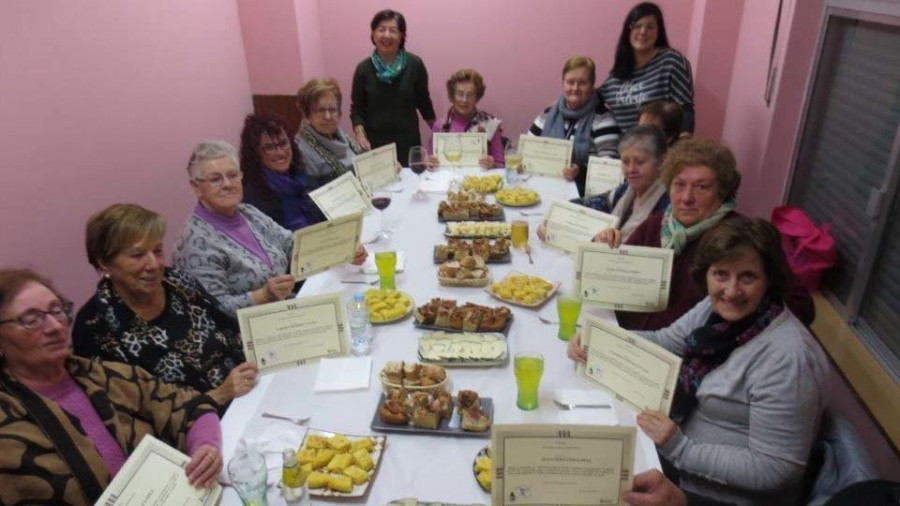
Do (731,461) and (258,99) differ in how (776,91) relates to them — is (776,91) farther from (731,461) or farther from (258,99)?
(258,99)

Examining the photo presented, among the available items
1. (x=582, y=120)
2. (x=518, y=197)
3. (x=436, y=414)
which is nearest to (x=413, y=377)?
(x=436, y=414)

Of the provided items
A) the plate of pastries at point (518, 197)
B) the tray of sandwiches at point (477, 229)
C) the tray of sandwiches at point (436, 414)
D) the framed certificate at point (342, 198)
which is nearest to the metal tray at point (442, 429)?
the tray of sandwiches at point (436, 414)

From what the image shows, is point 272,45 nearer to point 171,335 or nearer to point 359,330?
point 171,335

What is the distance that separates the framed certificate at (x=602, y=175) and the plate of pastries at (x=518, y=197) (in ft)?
1.02

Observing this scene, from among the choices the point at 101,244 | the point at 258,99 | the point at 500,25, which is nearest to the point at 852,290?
the point at 101,244

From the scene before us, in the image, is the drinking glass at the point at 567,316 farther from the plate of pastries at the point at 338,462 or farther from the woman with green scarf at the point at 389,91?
the woman with green scarf at the point at 389,91

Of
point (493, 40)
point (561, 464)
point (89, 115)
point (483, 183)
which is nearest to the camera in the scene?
point (561, 464)

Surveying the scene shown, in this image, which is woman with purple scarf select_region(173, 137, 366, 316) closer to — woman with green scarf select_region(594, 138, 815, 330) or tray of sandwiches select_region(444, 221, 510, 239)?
tray of sandwiches select_region(444, 221, 510, 239)

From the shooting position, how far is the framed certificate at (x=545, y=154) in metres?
3.43

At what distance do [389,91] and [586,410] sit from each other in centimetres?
307

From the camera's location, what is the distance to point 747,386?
1499mm

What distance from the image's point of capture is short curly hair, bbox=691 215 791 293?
1.50 m

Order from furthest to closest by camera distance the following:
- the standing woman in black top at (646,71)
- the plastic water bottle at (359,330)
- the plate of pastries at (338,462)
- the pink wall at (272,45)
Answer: the pink wall at (272,45) < the standing woman in black top at (646,71) < the plastic water bottle at (359,330) < the plate of pastries at (338,462)

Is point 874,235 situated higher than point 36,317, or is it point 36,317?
point 36,317
